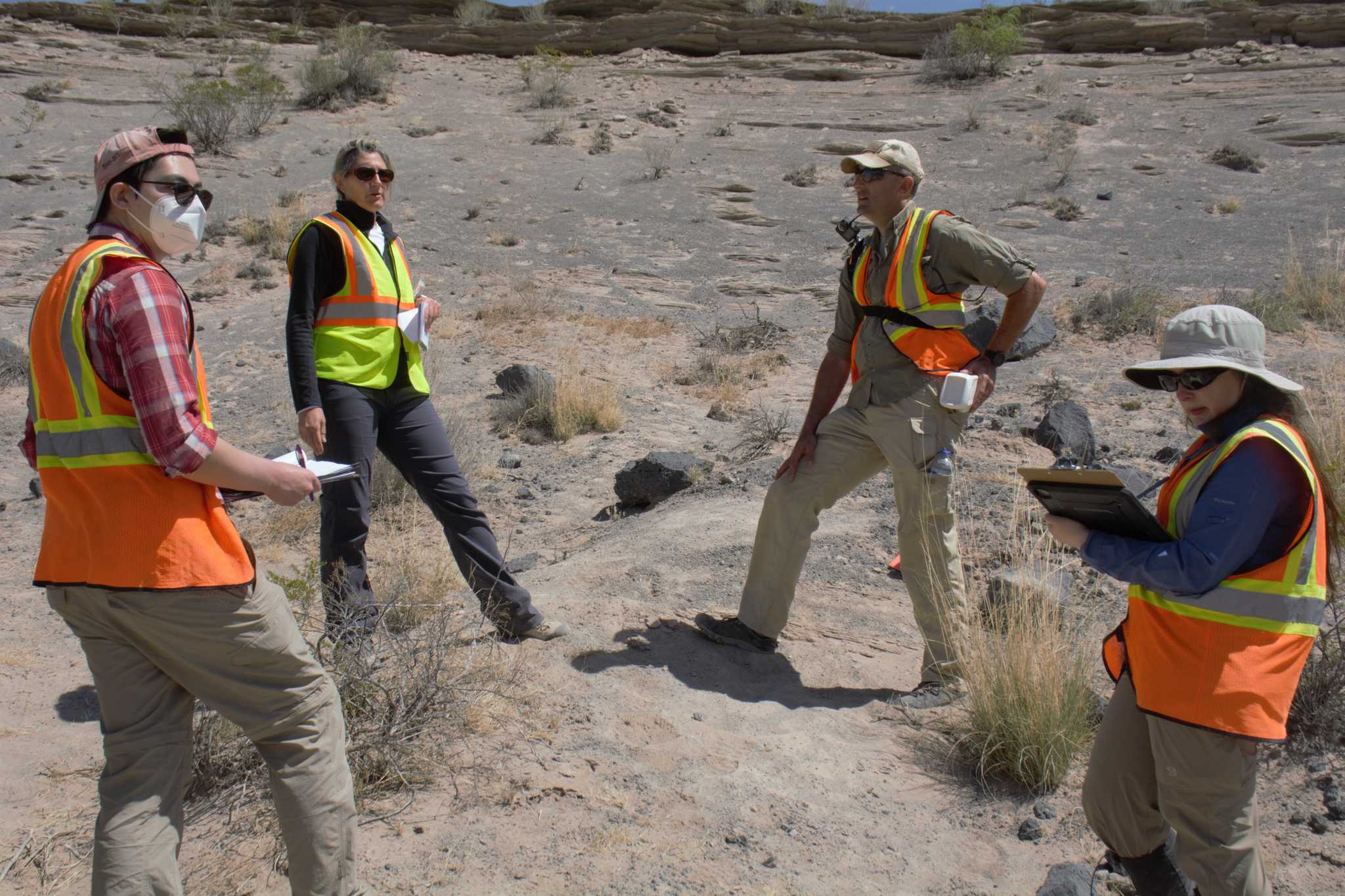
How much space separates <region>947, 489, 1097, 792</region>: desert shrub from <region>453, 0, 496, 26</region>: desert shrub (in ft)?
80.2

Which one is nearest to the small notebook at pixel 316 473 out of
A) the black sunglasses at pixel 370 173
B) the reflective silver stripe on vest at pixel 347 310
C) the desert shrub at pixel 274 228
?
the reflective silver stripe on vest at pixel 347 310

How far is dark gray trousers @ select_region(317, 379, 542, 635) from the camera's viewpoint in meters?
3.61

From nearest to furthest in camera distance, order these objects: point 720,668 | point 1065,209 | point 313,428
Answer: point 313,428, point 720,668, point 1065,209

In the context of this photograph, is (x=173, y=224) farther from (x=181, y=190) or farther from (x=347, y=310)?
(x=347, y=310)

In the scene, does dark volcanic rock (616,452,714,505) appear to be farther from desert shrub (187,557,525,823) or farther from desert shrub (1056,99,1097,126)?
desert shrub (1056,99,1097,126)

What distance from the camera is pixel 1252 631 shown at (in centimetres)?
Answer: 204

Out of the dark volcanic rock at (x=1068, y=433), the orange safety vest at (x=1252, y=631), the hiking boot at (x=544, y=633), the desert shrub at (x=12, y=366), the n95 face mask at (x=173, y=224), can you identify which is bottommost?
the desert shrub at (x=12, y=366)

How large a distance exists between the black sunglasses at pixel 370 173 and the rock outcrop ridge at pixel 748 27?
19852 mm

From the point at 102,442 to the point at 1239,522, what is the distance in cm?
223

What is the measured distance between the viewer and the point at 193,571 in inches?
80.1

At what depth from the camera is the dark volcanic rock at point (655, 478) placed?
20.3 ft

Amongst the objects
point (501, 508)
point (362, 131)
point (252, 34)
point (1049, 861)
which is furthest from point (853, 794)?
point (252, 34)

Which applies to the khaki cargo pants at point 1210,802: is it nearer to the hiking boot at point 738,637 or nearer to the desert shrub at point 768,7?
the hiking boot at point 738,637

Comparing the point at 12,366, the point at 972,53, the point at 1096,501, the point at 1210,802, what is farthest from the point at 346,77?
the point at 1210,802
